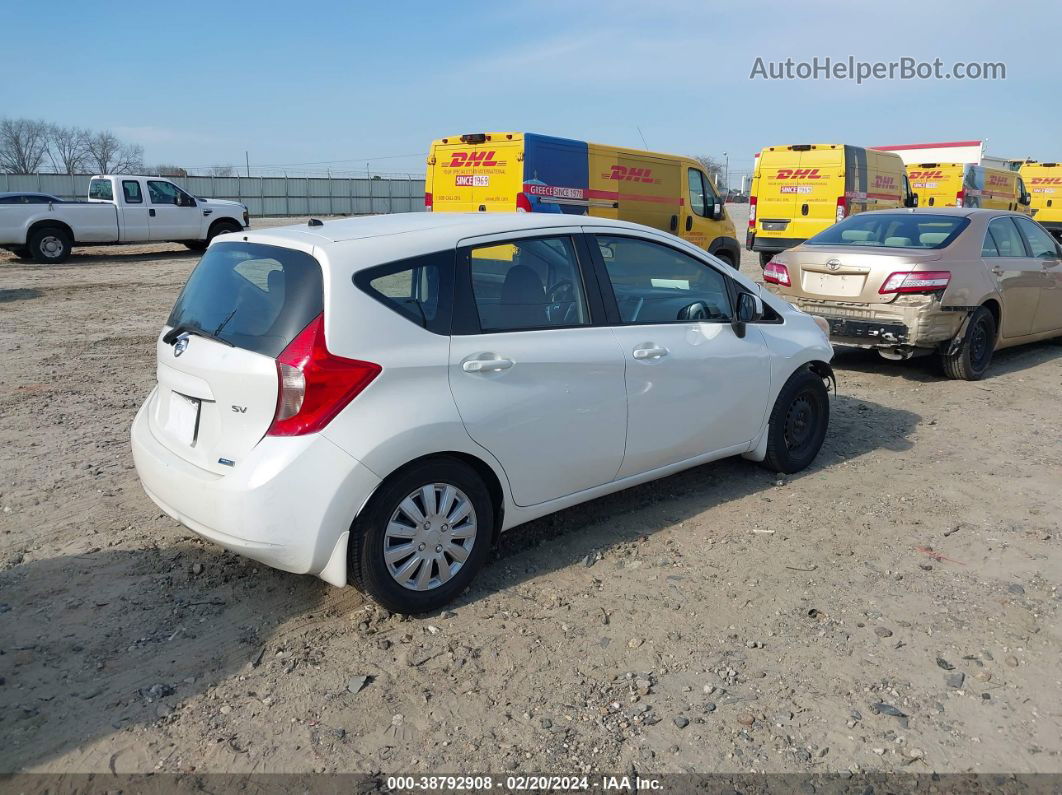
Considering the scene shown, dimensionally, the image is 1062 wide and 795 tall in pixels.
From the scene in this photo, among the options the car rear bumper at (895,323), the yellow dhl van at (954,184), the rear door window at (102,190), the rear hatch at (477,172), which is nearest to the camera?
the car rear bumper at (895,323)

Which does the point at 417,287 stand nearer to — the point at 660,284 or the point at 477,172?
the point at 660,284

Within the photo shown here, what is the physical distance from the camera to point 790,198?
Answer: 1692cm

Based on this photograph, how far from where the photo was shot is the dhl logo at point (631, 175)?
13.2m

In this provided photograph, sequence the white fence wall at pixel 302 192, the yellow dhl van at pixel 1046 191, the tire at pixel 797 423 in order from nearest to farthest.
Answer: the tire at pixel 797 423, the yellow dhl van at pixel 1046 191, the white fence wall at pixel 302 192

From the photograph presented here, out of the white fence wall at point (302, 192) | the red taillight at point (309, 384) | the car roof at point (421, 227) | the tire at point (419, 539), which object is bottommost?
the tire at point (419, 539)

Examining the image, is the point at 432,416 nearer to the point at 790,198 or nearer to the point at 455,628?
the point at 455,628

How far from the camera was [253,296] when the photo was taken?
137 inches

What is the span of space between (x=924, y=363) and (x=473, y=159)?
23.1ft

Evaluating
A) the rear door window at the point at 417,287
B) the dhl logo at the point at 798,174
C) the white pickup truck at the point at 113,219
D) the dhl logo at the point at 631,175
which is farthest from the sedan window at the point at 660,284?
the white pickup truck at the point at 113,219

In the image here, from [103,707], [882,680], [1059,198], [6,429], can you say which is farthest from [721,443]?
[1059,198]

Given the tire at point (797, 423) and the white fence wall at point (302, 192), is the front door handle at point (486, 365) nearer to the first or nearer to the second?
the tire at point (797, 423)

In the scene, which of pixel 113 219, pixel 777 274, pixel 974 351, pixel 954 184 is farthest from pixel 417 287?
pixel 954 184

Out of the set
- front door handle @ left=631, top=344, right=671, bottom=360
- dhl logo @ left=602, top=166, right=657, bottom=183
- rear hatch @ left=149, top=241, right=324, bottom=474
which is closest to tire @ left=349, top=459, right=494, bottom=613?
rear hatch @ left=149, top=241, right=324, bottom=474

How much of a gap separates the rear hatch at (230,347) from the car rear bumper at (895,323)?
571 centimetres
